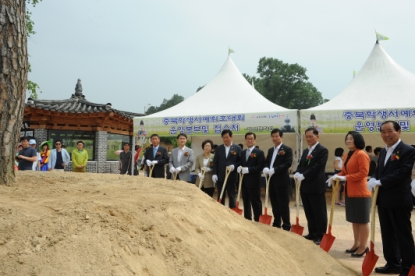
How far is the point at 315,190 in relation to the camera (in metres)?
4.57

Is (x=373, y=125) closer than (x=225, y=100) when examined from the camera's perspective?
Yes

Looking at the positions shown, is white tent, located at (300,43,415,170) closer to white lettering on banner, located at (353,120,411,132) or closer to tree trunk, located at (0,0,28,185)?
white lettering on banner, located at (353,120,411,132)

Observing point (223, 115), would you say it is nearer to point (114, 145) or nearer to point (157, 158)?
point (157, 158)

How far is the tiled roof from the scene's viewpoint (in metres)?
12.3

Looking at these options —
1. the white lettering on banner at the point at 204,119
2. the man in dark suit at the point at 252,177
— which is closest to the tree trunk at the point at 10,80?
the man in dark suit at the point at 252,177

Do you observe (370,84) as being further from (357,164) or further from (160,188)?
(160,188)

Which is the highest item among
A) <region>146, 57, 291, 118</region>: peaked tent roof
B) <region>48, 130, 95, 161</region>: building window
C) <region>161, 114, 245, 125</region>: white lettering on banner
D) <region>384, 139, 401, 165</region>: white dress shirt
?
<region>146, 57, 291, 118</region>: peaked tent roof

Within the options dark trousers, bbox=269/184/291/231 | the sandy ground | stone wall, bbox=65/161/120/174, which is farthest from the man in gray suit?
stone wall, bbox=65/161/120/174

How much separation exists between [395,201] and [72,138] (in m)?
11.3

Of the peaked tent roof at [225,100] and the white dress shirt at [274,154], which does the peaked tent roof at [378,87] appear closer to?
the peaked tent roof at [225,100]

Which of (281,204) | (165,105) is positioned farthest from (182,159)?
(165,105)

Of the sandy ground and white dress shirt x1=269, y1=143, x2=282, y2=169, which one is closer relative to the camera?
the sandy ground

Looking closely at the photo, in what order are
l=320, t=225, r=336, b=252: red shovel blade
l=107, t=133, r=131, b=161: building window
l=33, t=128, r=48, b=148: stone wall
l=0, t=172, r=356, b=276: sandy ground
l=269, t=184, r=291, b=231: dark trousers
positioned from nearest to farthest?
l=0, t=172, r=356, b=276: sandy ground → l=320, t=225, r=336, b=252: red shovel blade → l=269, t=184, r=291, b=231: dark trousers → l=33, t=128, r=48, b=148: stone wall → l=107, t=133, r=131, b=161: building window

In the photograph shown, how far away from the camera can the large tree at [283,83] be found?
31375mm
